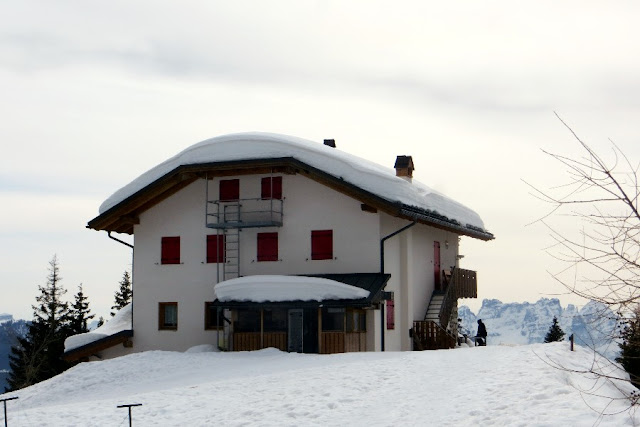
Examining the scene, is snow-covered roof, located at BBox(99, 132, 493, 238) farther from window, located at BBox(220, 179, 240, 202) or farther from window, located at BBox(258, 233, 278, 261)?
window, located at BBox(258, 233, 278, 261)

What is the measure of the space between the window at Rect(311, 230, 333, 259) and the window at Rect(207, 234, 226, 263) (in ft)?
12.2

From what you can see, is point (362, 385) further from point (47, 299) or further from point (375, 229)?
point (47, 299)

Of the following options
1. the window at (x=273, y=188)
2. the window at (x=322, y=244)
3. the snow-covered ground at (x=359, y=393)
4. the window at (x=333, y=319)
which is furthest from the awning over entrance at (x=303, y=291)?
the window at (x=273, y=188)

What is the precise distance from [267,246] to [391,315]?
17.4 ft

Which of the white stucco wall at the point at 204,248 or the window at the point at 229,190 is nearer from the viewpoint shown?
the white stucco wall at the point at 204,248

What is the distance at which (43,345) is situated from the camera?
49.5 meters

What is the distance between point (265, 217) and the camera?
107ft

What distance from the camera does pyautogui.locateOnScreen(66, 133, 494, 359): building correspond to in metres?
30.2

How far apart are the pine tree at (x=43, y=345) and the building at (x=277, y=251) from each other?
1676 cm

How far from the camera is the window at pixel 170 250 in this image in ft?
112

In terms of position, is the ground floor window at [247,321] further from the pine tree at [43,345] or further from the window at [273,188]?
the pine tree at [43,345]

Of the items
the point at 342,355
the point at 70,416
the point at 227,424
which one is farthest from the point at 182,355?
the point at 227,424

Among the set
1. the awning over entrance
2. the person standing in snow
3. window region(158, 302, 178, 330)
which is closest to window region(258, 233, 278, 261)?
the awning over entrance

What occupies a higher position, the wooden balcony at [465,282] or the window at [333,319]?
the wooden balcony at [465,282]
